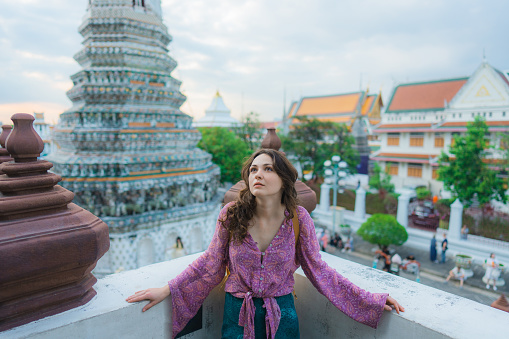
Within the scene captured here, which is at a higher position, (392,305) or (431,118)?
(431,118)

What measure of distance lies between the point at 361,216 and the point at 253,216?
1327cm

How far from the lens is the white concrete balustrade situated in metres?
1.51

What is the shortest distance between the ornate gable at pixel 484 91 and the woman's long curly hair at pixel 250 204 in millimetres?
17397

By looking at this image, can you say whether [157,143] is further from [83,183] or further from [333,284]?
[333,284]

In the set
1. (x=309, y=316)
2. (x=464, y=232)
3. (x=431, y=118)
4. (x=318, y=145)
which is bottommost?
(x=464, y=232)

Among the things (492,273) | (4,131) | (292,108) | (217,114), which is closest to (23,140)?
(4,131)

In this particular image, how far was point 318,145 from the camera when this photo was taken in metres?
20.0

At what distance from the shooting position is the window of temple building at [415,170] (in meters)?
18.3

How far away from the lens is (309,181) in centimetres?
2062

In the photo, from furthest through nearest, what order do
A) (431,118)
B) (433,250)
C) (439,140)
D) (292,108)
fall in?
(292,108), (431,118), (439,140), (433,250)

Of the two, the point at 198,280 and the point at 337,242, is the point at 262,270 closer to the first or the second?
the point at 198,280

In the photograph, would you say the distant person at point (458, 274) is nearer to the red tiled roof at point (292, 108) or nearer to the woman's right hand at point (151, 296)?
the woman's right hand at point (151, 296)

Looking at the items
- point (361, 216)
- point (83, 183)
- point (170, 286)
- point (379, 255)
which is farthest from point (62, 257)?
point (361, 216)

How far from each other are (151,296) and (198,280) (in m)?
0.26
